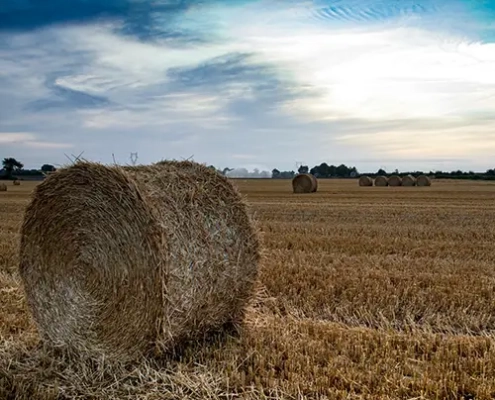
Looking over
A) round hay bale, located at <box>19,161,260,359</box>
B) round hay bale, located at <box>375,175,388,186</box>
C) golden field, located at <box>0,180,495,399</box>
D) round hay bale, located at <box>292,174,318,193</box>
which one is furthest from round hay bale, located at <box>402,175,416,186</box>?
round hay bale, located at <box>19,161,260,359</box>

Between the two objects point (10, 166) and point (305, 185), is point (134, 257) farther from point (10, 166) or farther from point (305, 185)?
point (10, 166)

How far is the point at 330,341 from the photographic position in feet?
17.6

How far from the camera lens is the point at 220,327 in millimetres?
5855

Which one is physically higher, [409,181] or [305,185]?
[409,181]

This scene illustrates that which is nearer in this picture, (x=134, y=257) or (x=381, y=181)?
(x=134, y=257)

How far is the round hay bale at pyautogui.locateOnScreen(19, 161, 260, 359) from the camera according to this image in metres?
4.97

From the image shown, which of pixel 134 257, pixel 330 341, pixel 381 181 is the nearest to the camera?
pixel 134 257

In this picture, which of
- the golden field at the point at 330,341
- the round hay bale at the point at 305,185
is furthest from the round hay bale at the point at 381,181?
the golden field at the point at 330,341

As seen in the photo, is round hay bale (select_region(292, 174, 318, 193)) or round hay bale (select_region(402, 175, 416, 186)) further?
round hay bale (select_region(402, 175, 416, 186))

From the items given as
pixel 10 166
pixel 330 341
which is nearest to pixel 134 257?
pixel 330 341

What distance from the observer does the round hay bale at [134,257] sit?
497 centimetres

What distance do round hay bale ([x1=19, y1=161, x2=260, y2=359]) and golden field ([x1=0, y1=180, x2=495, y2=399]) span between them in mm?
286

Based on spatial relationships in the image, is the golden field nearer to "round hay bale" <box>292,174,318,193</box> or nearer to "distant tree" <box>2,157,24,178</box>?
"round hay bale" <box>292,174,318,193</box>

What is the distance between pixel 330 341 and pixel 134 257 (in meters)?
1.97
